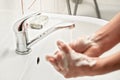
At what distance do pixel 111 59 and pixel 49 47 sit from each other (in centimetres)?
36

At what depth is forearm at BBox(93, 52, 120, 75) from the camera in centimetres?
55

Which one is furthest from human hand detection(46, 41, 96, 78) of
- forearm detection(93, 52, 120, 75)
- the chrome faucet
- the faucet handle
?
the faucet handle

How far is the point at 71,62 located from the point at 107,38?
0.70 ft

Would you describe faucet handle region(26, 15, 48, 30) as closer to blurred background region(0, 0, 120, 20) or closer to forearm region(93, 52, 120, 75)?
blurred background region(0, 0, 120, 20)

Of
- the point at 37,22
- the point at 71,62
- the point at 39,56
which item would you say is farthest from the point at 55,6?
the point at 71,62

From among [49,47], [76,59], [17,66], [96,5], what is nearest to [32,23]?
[49,47]

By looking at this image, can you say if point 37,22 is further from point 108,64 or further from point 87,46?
point 108,64

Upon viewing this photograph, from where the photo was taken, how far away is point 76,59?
0.59 metres

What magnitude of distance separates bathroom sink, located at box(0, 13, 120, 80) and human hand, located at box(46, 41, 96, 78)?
138 mm

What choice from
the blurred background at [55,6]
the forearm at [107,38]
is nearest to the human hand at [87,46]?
the forearm at [107,38]

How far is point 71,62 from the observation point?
59 cm

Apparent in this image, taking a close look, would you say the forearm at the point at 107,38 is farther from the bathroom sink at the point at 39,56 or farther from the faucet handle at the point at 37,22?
the faucet handle at the point at 37,22

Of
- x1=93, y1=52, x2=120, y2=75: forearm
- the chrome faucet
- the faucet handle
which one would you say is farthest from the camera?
the faucet handle

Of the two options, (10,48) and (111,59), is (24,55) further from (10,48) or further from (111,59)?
(111,59)
